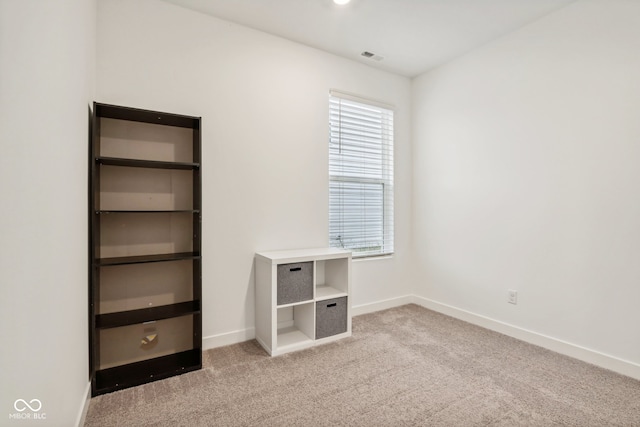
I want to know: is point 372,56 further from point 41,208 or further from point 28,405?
point 28,405

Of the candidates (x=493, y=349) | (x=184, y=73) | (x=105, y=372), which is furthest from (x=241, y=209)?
(x=493, y=349)

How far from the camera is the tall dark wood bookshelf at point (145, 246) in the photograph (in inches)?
82.6

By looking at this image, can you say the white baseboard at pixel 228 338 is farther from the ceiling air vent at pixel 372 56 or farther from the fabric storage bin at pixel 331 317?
the ceiling air vent at pixel 372 56

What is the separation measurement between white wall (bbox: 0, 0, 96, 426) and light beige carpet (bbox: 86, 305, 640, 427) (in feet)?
1.90

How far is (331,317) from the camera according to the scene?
272 centimetres

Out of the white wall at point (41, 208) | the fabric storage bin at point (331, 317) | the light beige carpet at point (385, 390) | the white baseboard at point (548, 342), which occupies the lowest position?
the light beige carpet at point (385, 390)

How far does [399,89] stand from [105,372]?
154 inches

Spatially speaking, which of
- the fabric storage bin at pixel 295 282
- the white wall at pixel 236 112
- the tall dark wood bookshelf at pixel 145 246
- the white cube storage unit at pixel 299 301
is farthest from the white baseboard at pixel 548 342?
the tall dark wood bookshelf at pixel 145 246

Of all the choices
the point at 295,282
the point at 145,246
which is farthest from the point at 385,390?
the point at 145,246

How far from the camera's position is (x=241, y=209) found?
2.72m

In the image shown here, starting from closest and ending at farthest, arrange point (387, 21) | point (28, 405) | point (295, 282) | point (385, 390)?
point (28, 405) < point (385, 390) < point (295, 282) < point (387, 21)

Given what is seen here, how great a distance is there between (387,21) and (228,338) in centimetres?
305

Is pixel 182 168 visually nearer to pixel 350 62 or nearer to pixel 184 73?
pixel 184 73

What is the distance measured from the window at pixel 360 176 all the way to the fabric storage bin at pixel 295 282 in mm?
762
